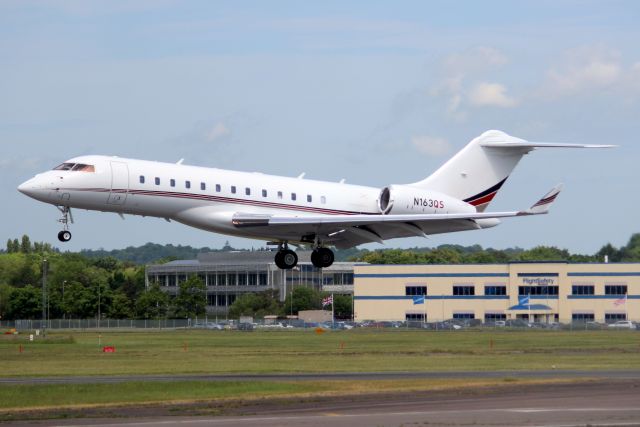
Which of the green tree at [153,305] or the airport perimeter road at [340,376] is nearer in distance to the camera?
the airport perimeter road at [340,376]

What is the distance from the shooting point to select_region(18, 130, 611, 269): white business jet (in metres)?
35.8

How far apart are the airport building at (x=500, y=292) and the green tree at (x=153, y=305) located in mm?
16192

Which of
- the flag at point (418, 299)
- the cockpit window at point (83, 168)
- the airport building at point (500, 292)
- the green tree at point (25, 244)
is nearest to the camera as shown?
the cockpit window at point (83, 168)

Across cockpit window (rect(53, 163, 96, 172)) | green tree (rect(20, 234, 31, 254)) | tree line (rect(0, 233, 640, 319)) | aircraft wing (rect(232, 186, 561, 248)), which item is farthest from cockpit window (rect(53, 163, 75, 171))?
green tree (rect(20, 234, 31, 254))

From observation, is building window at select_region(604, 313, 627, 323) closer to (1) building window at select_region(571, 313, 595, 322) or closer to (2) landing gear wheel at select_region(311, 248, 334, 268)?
(1) building window at select_region(571, 313, 595, 322)

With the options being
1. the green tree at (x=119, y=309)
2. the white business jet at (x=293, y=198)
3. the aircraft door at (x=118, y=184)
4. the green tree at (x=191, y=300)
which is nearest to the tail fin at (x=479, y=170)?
the white business jet at (x=293, y=198)

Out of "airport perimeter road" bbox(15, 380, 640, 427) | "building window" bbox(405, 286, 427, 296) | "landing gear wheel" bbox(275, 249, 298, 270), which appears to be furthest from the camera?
"building window" bbox(405, 286, 427, 296)

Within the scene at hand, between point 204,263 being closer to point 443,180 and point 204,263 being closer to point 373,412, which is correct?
point 443,180

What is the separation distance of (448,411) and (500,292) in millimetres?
72406

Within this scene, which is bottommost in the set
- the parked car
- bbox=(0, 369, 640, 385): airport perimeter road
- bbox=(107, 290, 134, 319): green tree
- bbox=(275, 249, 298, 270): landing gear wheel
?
bbox=(0, 369, 640, 385): airport perimeter road

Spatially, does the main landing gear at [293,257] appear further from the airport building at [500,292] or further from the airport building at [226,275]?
the airport building at [226,275]

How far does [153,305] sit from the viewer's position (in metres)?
96.1

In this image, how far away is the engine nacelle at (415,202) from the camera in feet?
132

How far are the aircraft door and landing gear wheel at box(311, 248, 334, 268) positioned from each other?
781cm
